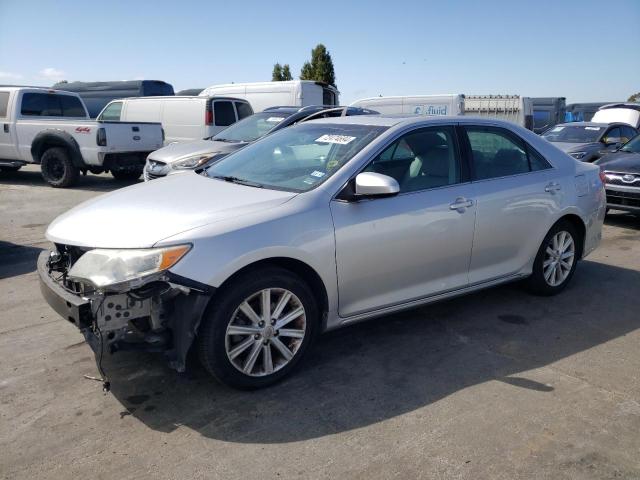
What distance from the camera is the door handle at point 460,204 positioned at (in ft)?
13.8

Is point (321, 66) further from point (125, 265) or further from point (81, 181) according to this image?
point (125, 265)

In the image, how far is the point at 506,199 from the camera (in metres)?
4.57

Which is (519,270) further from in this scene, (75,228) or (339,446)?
(75,228)

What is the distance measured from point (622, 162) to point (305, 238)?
23.7 ft

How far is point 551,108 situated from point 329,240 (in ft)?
83.8

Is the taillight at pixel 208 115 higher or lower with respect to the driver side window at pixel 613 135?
higher

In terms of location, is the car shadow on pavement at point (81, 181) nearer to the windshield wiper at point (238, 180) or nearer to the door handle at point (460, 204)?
the windshield wiper at point (238, 180)

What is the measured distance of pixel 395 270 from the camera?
155 inches

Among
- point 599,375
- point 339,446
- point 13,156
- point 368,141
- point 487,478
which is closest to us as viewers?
point 487,478

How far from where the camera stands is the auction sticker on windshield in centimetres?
413

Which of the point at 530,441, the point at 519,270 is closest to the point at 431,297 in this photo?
the point at 519,270

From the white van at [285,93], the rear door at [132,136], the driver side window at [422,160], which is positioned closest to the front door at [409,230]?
the driver side window at [422,160]

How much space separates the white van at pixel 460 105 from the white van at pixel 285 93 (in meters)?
2.22

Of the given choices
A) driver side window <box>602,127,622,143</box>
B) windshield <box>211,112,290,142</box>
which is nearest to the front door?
windshield <box>211,112,290,142</box>
